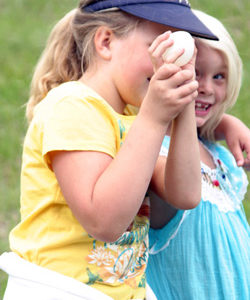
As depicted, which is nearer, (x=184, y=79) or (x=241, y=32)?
(x=184, y=79)

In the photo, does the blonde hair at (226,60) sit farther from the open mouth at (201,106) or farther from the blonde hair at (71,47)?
the blonde hair at (71,47)

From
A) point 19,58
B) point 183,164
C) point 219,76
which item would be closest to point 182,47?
point 183,164

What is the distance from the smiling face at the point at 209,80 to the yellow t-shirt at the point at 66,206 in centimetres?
54

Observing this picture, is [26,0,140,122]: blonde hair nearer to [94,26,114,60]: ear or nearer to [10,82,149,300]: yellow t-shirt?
[94,26,114,60]: ear

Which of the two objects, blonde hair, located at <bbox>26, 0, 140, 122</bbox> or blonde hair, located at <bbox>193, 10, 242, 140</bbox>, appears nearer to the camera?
blonde hair, located at <bbox>26, 0, 140, 122</bbox>

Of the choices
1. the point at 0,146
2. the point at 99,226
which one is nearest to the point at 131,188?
the point at 99,226

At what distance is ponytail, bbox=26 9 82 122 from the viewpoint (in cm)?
226

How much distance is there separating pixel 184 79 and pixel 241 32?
14.0 ft

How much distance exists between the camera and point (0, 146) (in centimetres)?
435

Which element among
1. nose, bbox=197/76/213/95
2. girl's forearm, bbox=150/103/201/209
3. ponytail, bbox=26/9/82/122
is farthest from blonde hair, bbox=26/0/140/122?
nose, bbox=197/76/213/95

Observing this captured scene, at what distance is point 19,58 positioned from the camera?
5.28m

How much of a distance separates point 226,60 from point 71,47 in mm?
608

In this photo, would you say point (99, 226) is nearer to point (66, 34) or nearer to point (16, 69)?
point (66, 34)

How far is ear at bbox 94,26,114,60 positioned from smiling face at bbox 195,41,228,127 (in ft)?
1.49
